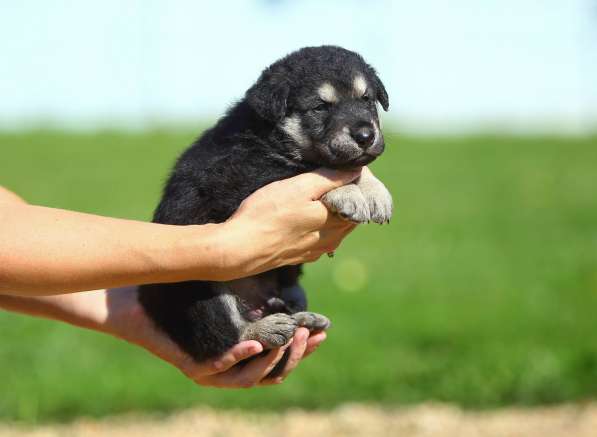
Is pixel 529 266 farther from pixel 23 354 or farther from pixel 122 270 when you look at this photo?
pixel 122 270

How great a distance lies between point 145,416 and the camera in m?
5.65

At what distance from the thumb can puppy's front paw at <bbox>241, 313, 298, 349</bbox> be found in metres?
0.51

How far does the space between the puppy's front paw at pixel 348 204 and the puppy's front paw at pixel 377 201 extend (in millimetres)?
40

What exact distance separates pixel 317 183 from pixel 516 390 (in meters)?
3.22

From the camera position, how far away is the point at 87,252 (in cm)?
285

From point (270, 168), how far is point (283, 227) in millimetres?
447

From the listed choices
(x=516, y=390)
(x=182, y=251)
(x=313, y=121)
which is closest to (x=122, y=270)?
(x=182, y=251)

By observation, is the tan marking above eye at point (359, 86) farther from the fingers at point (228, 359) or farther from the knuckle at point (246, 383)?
the knuckle at point (246, 383)

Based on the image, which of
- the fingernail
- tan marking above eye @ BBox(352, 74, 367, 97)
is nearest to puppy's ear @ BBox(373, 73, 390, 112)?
tan marking above eye @ BBox(352, 74, 367, 97)

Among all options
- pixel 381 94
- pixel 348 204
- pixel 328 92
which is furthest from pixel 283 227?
pixel 381 94

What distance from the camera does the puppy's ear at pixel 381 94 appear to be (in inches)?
147

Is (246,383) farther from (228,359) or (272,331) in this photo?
(272,331)

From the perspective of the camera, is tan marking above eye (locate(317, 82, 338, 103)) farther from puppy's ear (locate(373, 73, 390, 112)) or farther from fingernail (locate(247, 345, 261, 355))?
fingernail (locate(247, 345, 261, 355))

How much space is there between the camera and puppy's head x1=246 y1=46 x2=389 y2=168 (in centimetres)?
346
